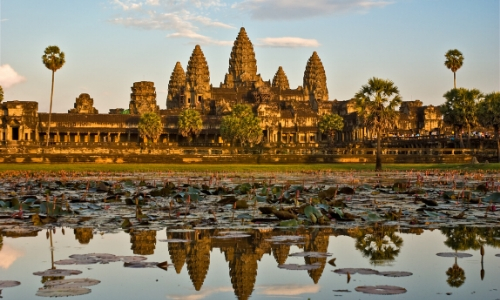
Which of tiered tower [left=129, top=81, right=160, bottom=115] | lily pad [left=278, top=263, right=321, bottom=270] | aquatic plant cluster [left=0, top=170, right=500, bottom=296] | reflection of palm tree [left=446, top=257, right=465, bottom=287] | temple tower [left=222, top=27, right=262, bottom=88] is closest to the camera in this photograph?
reflection of palm tree [left=446, top=257, right=465, bottom=287]

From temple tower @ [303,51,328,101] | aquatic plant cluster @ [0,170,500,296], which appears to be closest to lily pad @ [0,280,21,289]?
aquatic plant cluster @ [0,170,500,296]

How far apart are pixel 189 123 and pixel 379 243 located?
12037 centimetres

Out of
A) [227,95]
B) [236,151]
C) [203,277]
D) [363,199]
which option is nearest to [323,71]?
[227,95]

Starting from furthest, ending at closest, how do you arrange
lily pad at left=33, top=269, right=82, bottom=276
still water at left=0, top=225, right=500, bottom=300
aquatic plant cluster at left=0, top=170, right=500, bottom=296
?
aquatic plant cluster at left=0, top=170, right=500, bottom=296 → lily pad at left=33, top=269, right=82, bottom=276 → still water at left=0, top=225, right=500, bottom=300

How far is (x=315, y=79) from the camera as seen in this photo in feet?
613

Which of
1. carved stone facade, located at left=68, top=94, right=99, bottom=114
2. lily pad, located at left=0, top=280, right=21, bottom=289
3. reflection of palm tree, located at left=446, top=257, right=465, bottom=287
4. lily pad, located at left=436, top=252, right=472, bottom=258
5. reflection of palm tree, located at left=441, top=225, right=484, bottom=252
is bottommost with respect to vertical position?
lily pad, located at left=0, top=280, right=21, bottom=289

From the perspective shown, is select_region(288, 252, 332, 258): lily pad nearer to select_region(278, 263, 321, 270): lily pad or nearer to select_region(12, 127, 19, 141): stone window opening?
select_region(278, 263, 321, 270): lily pad

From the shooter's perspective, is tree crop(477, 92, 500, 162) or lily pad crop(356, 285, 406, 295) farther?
tree crop(477, 92, 500, 162)

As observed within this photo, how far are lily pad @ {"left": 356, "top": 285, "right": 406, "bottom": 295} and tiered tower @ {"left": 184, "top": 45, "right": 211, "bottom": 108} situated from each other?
521 feet

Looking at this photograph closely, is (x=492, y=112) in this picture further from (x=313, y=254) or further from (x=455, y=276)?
(x=455, y=276)

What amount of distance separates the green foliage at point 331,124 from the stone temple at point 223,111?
3144 millimetres

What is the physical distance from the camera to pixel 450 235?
14062mm

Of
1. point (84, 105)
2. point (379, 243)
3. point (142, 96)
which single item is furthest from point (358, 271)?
point (84, 105)

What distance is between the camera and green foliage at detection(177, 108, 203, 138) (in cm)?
13262
